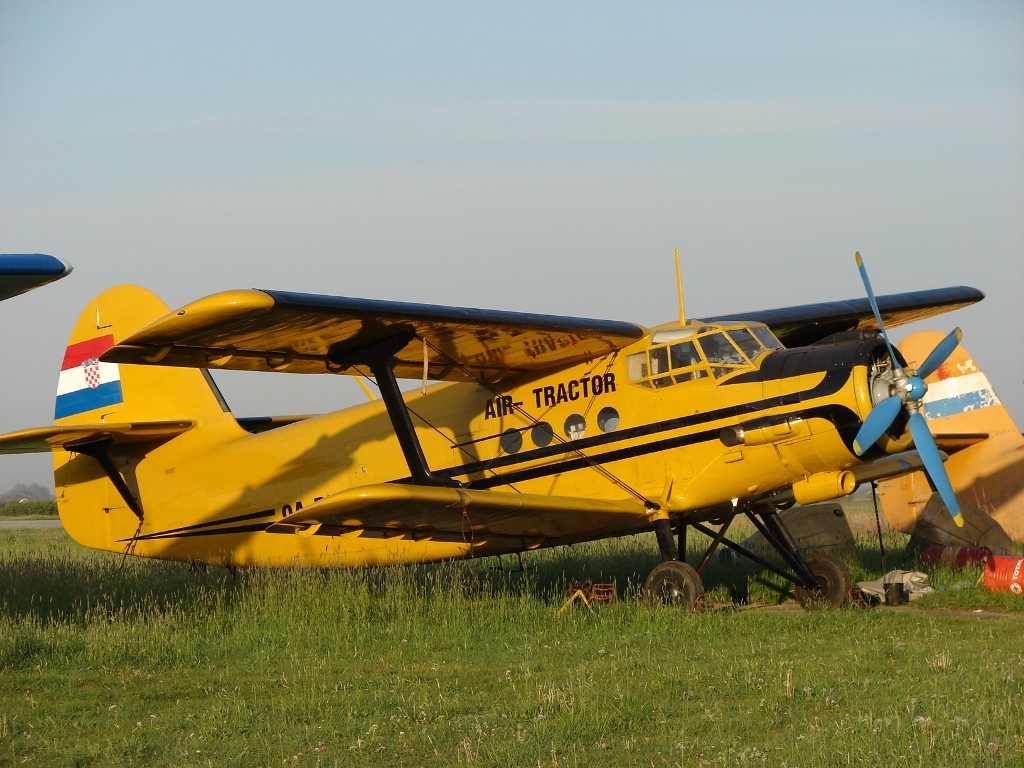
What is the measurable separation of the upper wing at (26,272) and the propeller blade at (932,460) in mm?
8098

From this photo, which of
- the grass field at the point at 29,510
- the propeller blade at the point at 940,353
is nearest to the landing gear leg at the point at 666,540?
Result: the propeller blade at the point at 940,353

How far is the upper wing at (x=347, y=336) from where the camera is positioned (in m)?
10.4

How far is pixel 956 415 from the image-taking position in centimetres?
1961

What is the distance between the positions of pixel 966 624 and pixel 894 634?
3.95ft

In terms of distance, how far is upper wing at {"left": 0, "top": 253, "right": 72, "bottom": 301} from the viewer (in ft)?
27.2

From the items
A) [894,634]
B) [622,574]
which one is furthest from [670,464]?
[622,574]

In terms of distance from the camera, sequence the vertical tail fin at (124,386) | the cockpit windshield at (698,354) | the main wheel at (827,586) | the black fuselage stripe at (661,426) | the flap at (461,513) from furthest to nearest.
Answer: the vertical tail fin at (124,386) < the main wheel at (827,586) < the cockpit windshield at (698,354) < the black fuselage stripe at (661,426) < the flap at (461,513)

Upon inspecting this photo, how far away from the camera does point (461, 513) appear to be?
37.8 ft

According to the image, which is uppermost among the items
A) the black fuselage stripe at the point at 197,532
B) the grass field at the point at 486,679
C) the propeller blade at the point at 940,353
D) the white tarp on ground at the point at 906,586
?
the propeller blade at the point at 940,353

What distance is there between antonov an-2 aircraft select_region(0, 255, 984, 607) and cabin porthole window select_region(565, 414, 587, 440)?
35 millimetres

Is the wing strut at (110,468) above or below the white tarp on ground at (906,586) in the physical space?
above

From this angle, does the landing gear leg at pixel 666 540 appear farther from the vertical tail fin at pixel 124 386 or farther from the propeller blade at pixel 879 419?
the vertical tail fin at pixel 124 386

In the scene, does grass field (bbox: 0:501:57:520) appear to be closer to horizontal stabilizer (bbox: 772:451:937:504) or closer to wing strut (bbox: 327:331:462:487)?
wing strut (bbox: 327:331:462:487)

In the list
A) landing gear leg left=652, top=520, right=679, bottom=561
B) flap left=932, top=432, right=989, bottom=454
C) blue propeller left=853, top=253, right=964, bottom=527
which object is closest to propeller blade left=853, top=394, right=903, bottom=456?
blue propeller left=853, top=253, right=964, bottom=527
